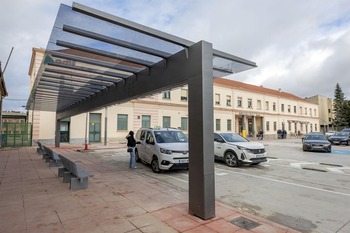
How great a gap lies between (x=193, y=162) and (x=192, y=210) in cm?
94

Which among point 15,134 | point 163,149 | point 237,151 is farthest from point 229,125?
point 163,149

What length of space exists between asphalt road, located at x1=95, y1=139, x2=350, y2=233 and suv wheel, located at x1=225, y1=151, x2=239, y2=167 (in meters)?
0.37

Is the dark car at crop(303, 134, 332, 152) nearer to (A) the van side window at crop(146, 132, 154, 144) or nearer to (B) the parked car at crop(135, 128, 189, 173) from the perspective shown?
(B) the parked car at crop(135, 128, 189, 173)

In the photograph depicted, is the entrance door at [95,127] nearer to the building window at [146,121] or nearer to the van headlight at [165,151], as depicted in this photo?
the building window at [146,121]

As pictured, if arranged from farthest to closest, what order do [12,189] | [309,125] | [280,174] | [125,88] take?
[309,125] → [280,174] → [125,88] → [12,189]

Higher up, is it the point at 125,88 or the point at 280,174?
the point at 125,88

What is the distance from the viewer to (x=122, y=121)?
24.6 meters

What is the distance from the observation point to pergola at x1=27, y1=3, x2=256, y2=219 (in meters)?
4.07

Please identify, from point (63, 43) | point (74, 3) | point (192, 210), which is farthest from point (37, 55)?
point (192, 210)

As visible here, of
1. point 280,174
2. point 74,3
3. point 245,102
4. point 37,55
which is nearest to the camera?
point 74,3

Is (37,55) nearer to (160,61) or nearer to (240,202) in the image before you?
(160,61)

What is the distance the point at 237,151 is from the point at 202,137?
6100mm

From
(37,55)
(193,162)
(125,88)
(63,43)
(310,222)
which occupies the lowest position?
(310,222)

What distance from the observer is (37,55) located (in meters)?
20.4
